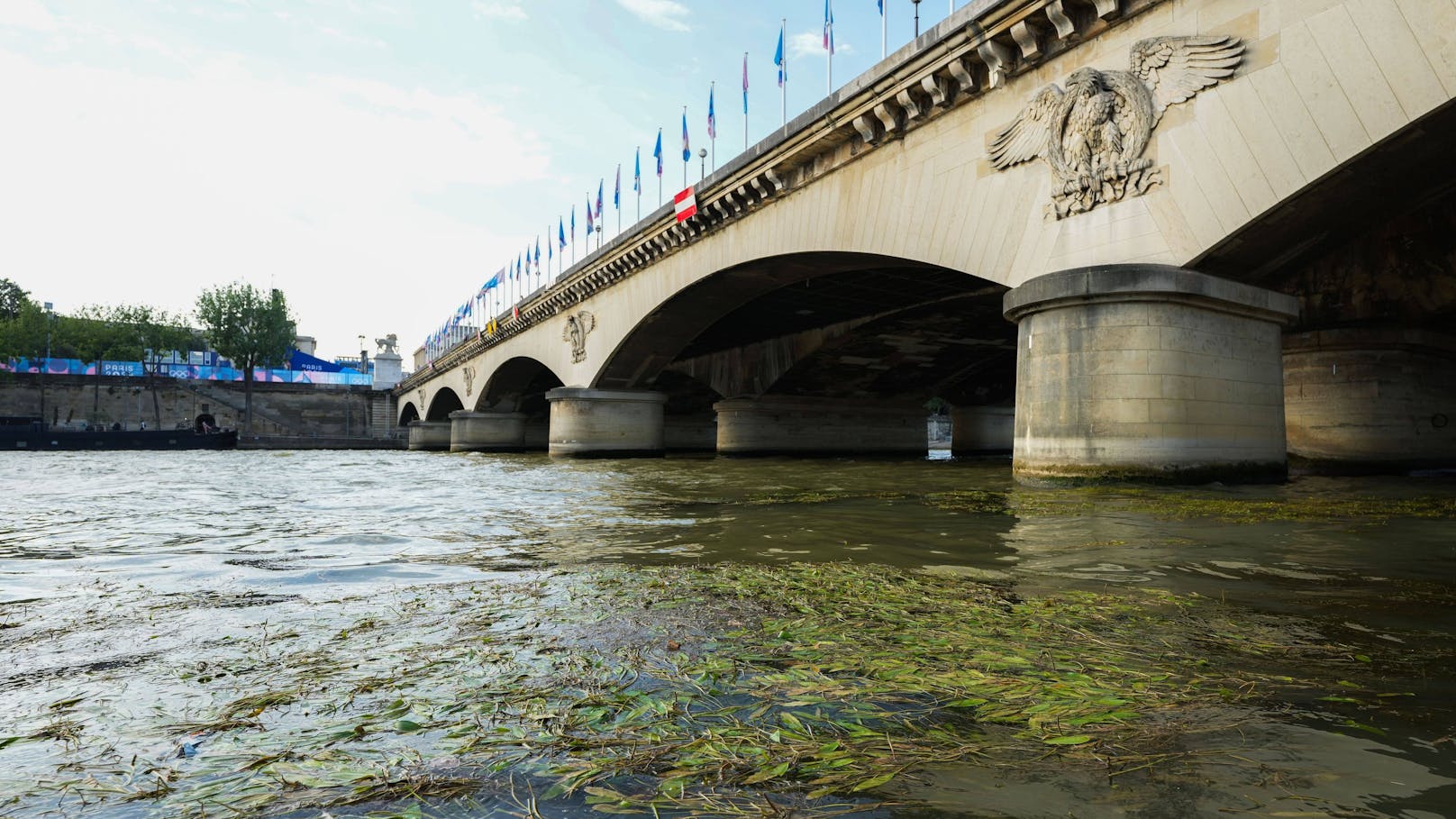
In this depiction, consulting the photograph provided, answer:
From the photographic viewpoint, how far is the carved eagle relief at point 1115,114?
1041 centimetres

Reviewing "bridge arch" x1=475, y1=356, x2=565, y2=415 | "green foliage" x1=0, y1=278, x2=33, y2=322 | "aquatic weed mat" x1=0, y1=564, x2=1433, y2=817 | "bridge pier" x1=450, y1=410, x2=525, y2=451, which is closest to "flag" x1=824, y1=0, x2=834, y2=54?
"aquatic weed mat" x1=0, y1=564, x2=1433, y2=817

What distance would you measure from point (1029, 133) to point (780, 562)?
33.6ft

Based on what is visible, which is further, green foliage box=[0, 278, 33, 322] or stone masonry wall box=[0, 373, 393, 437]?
green foliage box=[0, 278, 33, 322]

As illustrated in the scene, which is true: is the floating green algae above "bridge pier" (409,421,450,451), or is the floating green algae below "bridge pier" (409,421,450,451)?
A: below

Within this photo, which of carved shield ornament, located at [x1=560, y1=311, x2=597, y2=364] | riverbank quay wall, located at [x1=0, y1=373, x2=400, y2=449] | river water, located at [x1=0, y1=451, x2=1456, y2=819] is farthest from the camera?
riverbank quay wall, located at [x1=0, y1=373, x2=400, y2=449]

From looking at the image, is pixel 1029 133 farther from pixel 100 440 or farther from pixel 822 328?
pixel 100 440

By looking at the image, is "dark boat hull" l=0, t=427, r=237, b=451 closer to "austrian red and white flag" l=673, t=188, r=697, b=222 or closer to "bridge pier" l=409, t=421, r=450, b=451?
"bridge pier" l=409, t=421, r=450, b=451

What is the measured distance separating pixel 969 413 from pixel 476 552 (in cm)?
3646

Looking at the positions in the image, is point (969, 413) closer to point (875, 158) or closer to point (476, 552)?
point (875, 158)

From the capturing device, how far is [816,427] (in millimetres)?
34812

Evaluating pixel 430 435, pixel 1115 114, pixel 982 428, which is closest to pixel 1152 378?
pixel 1115 114

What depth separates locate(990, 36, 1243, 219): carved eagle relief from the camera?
10406mm

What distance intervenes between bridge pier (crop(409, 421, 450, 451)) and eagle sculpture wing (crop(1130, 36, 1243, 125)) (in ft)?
193

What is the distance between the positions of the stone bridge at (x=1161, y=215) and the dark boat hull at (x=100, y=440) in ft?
131
